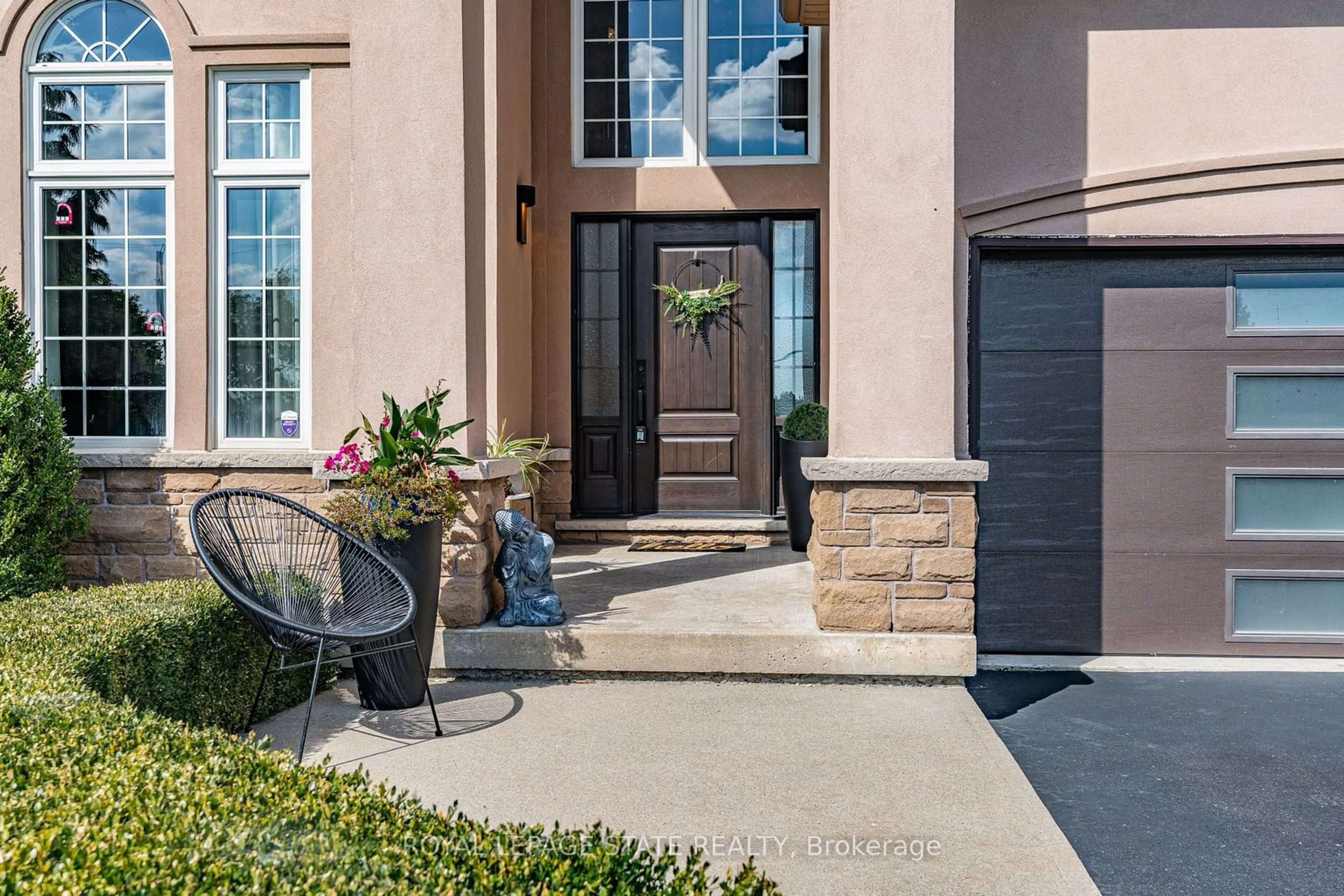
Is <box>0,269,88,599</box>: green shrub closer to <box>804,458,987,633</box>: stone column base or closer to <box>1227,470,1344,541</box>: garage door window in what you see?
<box>804,458,987,633</box>: stone column base

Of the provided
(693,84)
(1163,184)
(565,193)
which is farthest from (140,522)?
(1163,184)

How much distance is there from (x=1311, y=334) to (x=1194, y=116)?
1.22m

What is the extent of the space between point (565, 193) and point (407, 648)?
4.10m

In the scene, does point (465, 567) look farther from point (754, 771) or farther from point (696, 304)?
point (696, 304)

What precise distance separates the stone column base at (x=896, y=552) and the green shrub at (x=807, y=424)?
2.15 m

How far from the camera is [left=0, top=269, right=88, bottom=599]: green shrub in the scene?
14.6ft

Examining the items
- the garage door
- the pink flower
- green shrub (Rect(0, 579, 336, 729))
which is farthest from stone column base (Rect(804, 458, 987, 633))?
green shrub (Rect(0, 579, 336, 729))

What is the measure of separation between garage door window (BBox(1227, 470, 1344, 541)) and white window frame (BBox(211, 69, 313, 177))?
506 cm

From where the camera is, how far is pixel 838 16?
4.27 meters

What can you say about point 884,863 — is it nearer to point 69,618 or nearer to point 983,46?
point 69,618

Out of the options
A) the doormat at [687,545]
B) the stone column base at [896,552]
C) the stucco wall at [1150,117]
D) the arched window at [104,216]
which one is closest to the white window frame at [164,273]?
the arched window at [104,216]

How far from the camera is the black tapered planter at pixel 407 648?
3.88m

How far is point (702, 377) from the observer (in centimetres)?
711

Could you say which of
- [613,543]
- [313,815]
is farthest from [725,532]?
[313,815]
